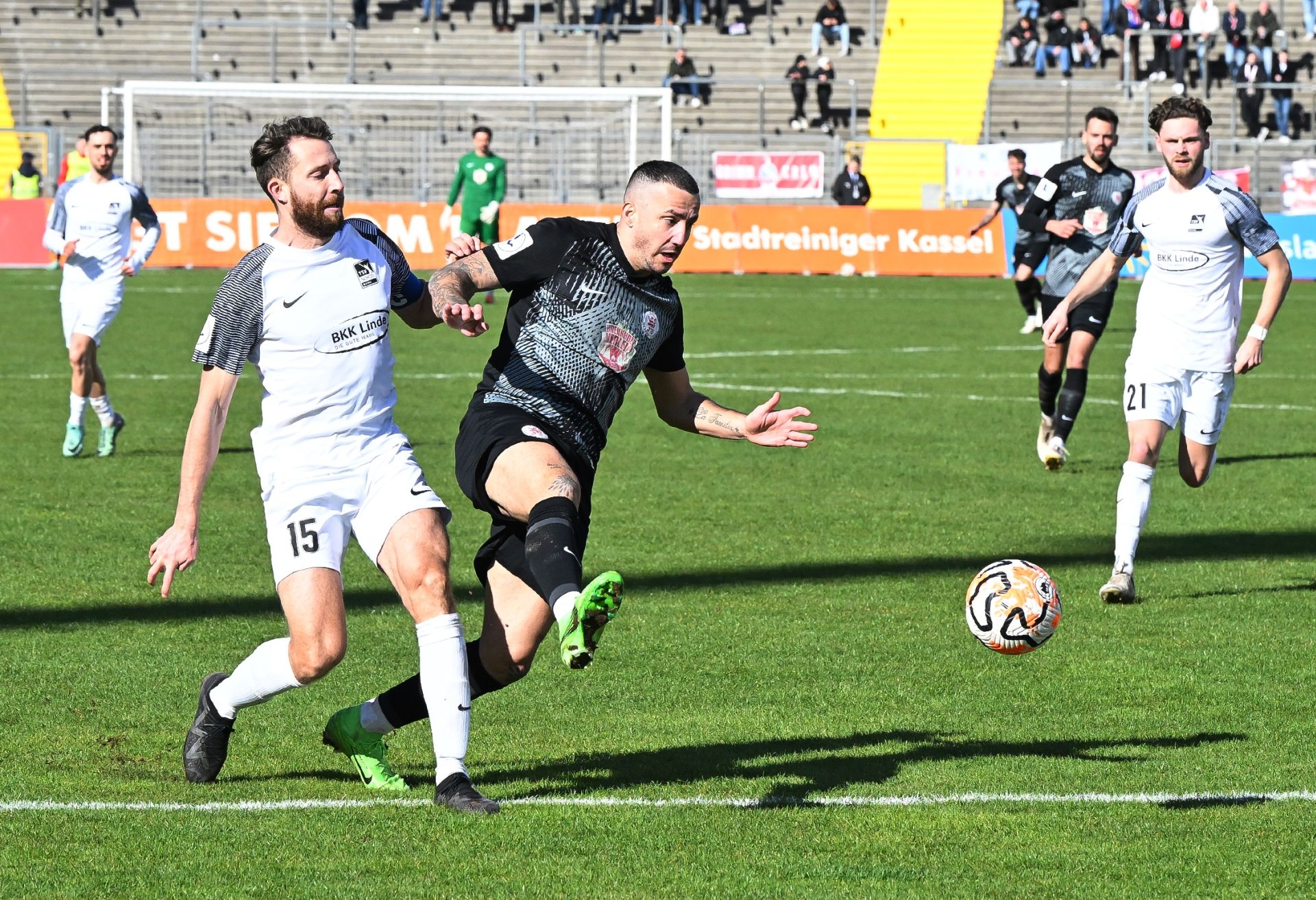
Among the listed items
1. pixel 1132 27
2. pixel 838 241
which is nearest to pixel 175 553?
pixel 838 241

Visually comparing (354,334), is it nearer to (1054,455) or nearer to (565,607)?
(565,607)

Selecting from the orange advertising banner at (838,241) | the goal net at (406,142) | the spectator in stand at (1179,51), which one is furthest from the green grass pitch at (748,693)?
the spectator in stand at (1179,51)

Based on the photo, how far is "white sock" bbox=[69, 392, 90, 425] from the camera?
44.5ft

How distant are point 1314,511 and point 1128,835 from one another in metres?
7.11

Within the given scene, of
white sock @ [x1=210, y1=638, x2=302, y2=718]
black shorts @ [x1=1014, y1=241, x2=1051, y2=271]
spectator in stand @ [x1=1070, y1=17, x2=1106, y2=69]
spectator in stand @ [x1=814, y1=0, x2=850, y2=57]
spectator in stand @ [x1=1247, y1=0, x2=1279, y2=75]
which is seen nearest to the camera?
white sock @ [x1=210, y1=638, x2=302, y2=718]

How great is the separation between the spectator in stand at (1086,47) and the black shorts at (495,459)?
40.0 m

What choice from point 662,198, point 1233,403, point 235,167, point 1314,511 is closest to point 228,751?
point 662,198

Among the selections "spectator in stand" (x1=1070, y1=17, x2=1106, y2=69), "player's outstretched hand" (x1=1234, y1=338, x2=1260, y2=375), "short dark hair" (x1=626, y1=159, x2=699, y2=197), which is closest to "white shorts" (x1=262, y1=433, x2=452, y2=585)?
"short dark hair" (x1=626, y1=159, x2=699, y2=197)

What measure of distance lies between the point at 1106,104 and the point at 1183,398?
3497 cm

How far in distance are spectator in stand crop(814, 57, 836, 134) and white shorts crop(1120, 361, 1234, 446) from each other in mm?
32693

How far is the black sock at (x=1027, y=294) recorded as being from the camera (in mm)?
22594

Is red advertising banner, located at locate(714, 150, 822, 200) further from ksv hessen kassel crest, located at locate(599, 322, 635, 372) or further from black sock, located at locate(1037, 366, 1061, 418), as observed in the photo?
ksv hessen kassel crest, located at locate(599, 322, 635, 372)

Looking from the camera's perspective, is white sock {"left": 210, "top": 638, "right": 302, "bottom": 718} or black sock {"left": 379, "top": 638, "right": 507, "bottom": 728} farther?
black sock {"left": 379, "top": 638, "right": 507, "bottom": 728}

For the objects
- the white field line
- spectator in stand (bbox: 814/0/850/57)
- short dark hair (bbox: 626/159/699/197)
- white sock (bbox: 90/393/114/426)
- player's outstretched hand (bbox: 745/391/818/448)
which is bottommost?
white sock (bbox: 90/393/114/426)
